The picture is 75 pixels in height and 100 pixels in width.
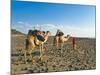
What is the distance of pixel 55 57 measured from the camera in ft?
8.98

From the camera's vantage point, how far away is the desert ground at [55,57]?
2578mm

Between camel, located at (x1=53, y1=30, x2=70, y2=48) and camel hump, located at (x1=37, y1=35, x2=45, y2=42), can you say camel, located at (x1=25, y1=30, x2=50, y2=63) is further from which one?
camel, located at (x1=53, y1=30, x2=70, y2=48)

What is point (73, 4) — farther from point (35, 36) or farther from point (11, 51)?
point (11, 51)

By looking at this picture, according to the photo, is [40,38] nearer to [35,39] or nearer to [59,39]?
[35,39]

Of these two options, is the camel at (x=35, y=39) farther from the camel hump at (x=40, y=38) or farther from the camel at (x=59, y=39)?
the camel at (x=59, y=39)

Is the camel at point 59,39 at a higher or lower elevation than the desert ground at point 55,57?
higher

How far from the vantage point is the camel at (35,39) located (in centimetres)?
263

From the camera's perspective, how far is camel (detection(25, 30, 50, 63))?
2629mm

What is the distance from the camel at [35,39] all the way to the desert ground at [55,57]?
0.05 meters

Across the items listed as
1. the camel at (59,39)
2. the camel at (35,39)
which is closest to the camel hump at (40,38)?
the camel at (35,39)

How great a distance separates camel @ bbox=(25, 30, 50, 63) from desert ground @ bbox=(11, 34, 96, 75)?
0.05m

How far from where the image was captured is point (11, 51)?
2.56 metres

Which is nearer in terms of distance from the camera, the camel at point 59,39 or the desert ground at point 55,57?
the desert ground at point 55,57

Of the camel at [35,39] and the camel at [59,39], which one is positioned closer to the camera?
the camel at [35,39]
